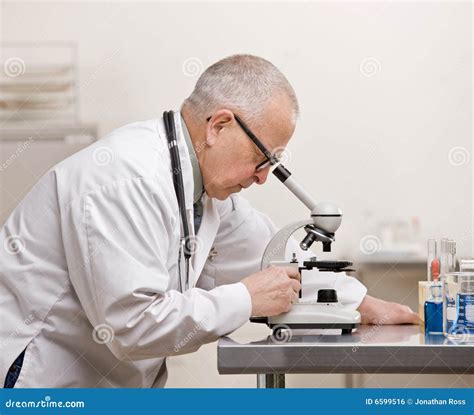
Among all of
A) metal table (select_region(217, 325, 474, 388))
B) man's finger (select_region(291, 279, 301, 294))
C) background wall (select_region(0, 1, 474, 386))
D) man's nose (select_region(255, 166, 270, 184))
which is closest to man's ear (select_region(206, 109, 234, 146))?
man's nose (select_region(255, 166, 270, 184))

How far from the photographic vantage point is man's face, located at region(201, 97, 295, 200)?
5.62ft

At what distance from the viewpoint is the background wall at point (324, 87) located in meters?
3.55

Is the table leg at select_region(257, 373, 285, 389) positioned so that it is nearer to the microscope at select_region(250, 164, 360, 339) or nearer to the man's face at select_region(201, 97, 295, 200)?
the microscope at select_region(250, 164, 360, 339)

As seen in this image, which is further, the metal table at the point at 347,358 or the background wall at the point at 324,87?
the background wall at the point at 324,87

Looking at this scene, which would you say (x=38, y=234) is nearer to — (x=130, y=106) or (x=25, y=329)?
(x=25, y=329)

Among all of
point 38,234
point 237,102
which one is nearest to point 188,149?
point 237,102

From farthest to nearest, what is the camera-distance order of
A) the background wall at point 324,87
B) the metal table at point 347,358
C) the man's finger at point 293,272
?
the background wall at point 324,87 < the man's finger at point 293,272 < the metal table at point 347,358

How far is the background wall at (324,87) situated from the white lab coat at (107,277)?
1.81 m

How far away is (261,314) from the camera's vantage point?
154cm

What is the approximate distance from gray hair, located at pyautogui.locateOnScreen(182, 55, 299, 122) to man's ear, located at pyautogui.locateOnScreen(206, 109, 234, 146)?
2cm

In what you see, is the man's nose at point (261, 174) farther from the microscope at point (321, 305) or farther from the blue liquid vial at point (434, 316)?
the blue liquid vial at point (434, 316)

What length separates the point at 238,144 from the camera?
1724 millimetres

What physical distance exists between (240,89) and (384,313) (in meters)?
0.62

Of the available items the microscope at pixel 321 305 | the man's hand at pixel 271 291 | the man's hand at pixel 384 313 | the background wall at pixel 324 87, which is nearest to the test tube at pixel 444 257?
the man's hand at pixel 384 313
